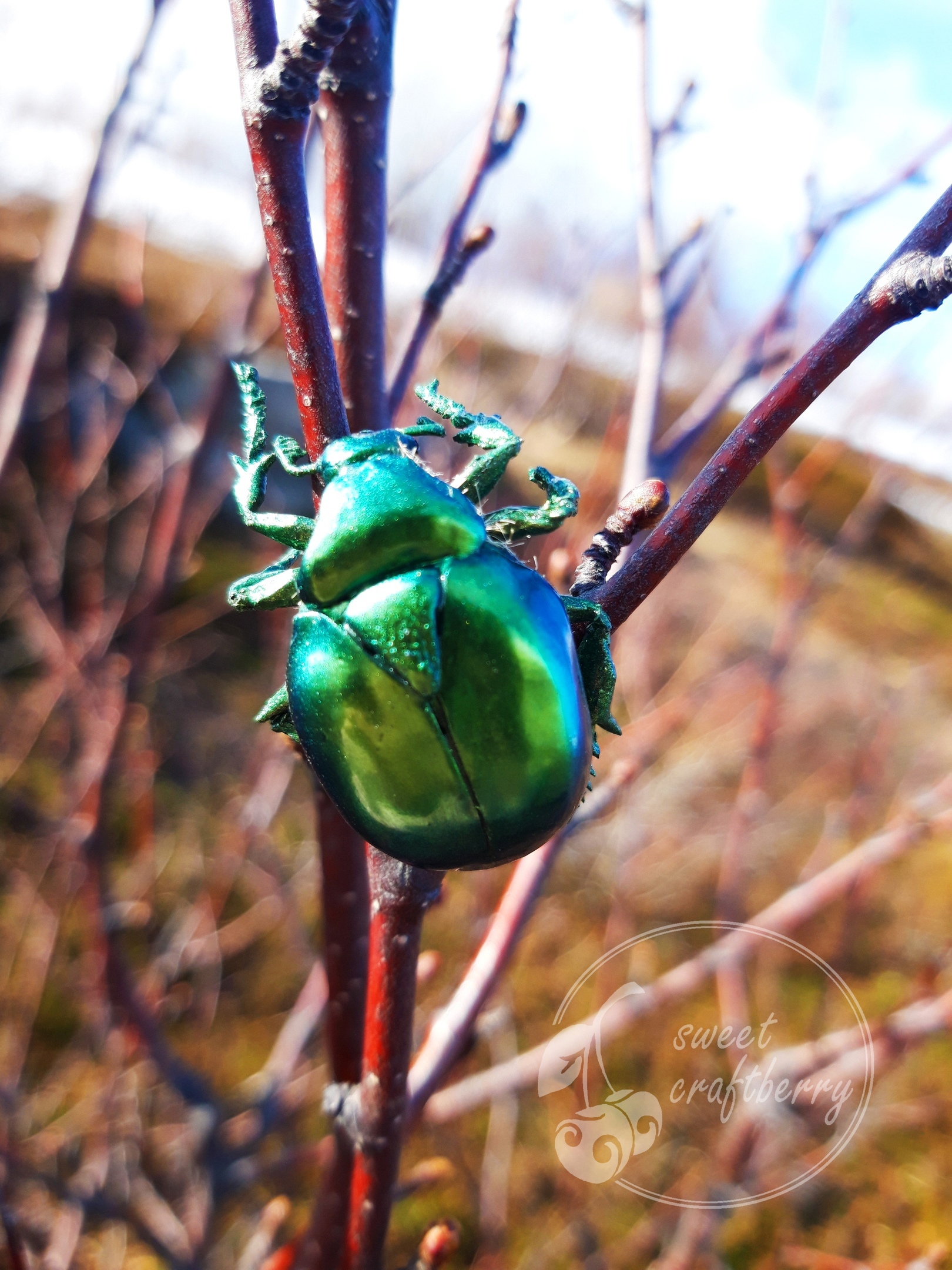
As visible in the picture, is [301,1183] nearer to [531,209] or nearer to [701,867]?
[701,867]

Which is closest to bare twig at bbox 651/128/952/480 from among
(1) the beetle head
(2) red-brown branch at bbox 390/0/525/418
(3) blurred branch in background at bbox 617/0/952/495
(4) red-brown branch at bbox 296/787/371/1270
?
(3) blurred branch in background at bbox 617/0/952/495

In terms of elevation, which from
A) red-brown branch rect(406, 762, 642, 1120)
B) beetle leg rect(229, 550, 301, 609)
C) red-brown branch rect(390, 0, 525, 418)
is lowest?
red-brown branch rect(406, 762, 642, 1120)

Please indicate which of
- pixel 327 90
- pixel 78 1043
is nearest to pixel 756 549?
pixel 78 1043

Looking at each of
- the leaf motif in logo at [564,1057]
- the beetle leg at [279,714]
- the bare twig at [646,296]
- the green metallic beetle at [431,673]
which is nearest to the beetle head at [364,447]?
the green metallic beetle at [431,673]

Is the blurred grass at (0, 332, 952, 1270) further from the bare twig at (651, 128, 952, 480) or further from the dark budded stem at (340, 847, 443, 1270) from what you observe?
the dark budded stem at (340, 847, 443, 1270)

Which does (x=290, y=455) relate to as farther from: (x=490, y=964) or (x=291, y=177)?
(x=490, y=964)
